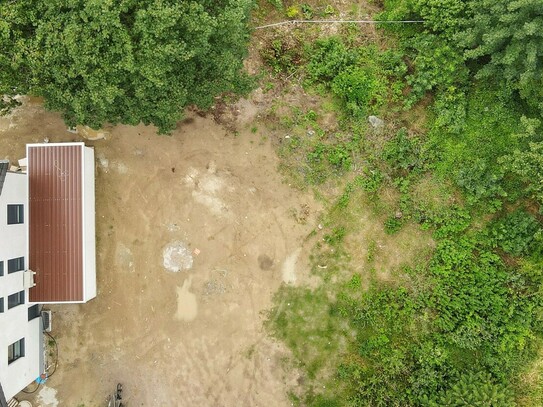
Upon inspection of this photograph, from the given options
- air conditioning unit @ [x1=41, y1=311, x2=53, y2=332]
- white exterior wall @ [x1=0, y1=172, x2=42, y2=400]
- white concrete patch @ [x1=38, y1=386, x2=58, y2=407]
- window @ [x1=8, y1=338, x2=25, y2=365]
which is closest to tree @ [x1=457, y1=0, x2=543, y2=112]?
white exterior wall @ [x1=0, y1=172, x2=42, y2=400]

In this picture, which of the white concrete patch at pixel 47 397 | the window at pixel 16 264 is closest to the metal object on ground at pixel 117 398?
the white concrete patch at pixel 47 397

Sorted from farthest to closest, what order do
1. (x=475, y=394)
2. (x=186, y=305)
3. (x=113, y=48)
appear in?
(x=186, y=305) < (x=475, y=394) < (x=113, y=48)

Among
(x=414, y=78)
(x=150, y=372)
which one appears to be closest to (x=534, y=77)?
(x=414, y=78)

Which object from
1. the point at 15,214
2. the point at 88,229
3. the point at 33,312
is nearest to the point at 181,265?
the point at 88,229

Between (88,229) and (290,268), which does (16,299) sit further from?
(290,268)

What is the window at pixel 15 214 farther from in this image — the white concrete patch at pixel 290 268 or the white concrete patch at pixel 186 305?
the white concrete patch at pixel 290 268

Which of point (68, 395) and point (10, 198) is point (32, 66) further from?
point (68, 395)
